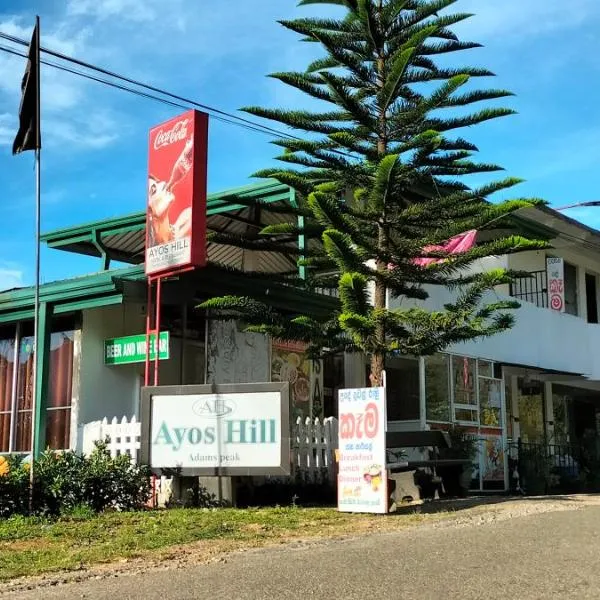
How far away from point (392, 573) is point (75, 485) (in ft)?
18.0

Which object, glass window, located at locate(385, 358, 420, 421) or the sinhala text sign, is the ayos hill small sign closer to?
the sinhala text sign

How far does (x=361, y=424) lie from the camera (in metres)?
10.7

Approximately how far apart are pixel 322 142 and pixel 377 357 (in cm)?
344

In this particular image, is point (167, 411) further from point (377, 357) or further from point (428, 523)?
point (428, 523)

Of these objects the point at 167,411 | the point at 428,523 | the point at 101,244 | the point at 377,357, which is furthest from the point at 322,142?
the point at 101,244

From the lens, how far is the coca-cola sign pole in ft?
37.9

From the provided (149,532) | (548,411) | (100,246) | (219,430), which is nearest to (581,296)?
(548,411)

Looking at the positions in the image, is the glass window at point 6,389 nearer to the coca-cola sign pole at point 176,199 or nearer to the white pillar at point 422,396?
the coca-cola sign pole at point 176,199

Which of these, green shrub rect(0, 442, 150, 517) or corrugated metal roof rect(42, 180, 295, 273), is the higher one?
corrugated metal roof rect(42, 180, 295, 273)

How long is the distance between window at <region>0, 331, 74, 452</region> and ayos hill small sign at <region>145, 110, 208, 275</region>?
3032 millimetres

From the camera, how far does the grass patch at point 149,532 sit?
7488 millimetres

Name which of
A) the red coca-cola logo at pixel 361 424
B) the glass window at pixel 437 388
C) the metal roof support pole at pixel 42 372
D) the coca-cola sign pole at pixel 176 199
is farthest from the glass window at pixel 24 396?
the glass window at pixel 437 388

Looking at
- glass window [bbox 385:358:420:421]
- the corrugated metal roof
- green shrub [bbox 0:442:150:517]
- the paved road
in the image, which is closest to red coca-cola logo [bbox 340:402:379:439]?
the paved road

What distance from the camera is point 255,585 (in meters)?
6.06
